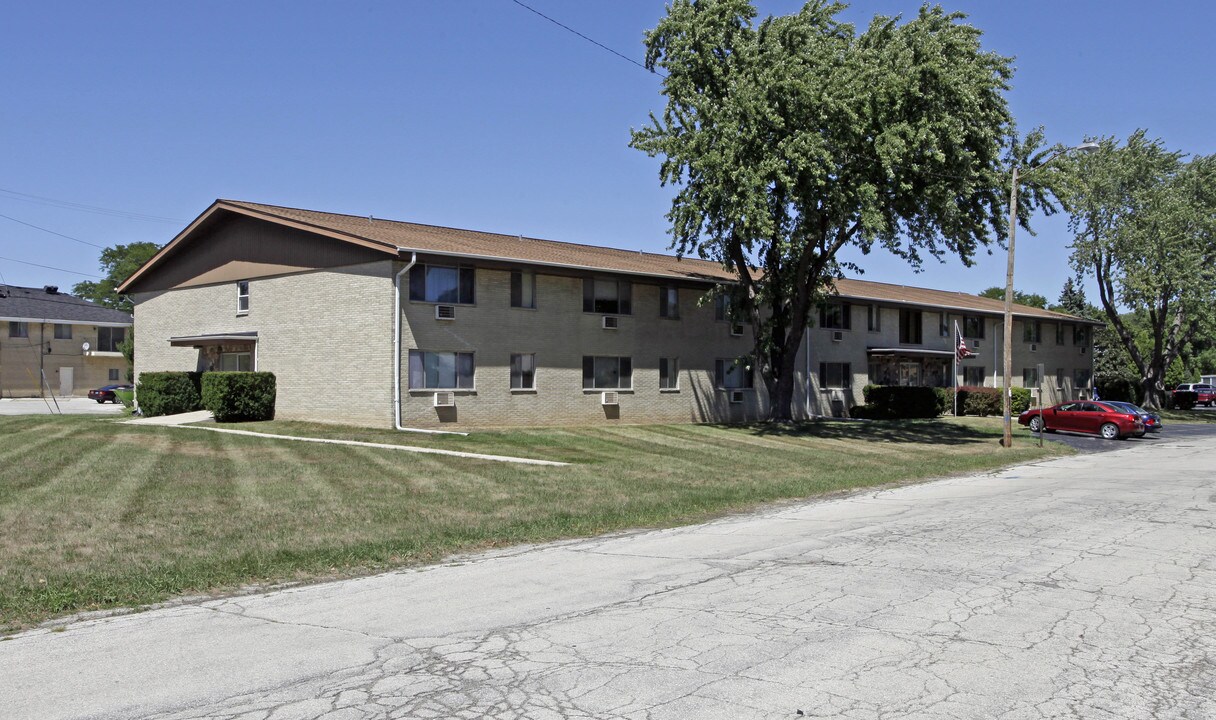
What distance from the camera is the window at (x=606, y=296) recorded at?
1300 inches

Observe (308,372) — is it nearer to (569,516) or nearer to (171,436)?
(171,436)

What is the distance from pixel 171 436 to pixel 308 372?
5.88 meters

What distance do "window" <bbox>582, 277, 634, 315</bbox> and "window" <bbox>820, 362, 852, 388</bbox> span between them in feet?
40.4

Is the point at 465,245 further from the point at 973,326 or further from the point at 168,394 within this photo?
the point at 973,326

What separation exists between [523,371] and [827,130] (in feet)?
38.9

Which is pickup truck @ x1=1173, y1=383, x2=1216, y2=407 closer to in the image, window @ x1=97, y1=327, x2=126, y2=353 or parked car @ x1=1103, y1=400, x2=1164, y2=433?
parked car @ x1=1103, y1=400, x2=1164, y2=433

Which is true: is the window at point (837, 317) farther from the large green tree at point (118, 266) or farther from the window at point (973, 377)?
the large green tree at point (118, 266)


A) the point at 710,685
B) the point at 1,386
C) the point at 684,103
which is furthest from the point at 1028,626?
the point at 1,386

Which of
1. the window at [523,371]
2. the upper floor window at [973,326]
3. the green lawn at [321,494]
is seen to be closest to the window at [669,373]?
the window at [523,371]

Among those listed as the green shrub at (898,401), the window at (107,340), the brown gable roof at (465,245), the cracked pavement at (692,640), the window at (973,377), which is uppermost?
the brown gable roof at (465,245)

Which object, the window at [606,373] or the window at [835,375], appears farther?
the window at [835,375]

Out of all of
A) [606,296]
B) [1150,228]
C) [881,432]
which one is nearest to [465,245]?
[606,296]

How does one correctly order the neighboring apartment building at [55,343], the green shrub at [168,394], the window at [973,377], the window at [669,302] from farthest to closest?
the neighboring apartment building at [55,343]
the window at [973,377]
the window at [669,302]
the green shrub at [168,394]

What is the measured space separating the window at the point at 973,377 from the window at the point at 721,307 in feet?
65.9
